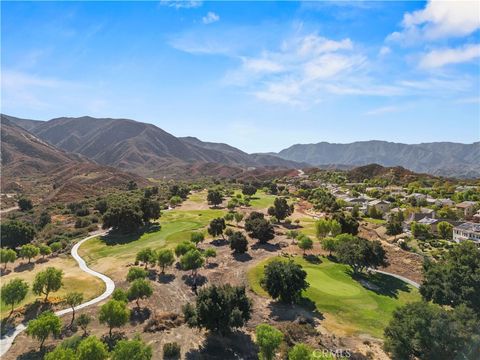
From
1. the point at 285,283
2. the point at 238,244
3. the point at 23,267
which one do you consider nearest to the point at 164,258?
the point at 238,244

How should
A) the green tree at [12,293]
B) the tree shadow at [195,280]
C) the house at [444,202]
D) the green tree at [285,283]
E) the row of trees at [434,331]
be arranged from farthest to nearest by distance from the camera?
the house at [444,202], the tree shadow at [195,280], the green tree at [285,283], the green tree at [12,293], the row of trees at [434,331]

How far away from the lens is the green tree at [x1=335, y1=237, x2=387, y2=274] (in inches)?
2290

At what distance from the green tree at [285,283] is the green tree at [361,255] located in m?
14.9

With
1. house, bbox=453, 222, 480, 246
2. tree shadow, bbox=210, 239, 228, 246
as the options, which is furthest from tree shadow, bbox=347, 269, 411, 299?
tree shadow, bbox=210, 239, 228, 246

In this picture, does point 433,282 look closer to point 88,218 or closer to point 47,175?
point 88,218

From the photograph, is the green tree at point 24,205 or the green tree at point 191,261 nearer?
the green tree at point 191,261

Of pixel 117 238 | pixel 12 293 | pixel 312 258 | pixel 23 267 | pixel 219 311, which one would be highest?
pixel 219 311

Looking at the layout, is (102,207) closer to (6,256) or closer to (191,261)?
(6,256)

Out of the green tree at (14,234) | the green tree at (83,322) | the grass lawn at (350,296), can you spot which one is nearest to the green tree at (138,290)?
the green tree at (83,322)

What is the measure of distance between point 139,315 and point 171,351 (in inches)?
432

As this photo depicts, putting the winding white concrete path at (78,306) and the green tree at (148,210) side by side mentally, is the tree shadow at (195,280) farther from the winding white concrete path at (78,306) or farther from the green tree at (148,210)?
the green tree at (148,210)

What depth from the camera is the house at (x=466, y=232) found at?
73.4 metres

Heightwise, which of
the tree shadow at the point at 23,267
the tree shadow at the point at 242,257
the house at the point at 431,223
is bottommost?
the tree shadow at the point at 23,267

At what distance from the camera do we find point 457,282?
4319 centimetres
